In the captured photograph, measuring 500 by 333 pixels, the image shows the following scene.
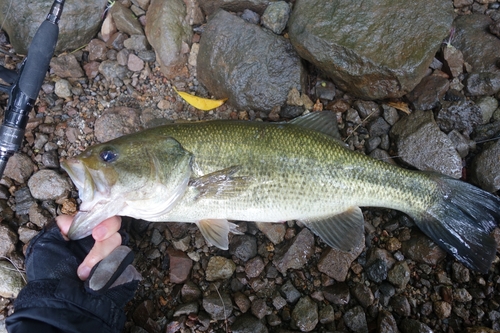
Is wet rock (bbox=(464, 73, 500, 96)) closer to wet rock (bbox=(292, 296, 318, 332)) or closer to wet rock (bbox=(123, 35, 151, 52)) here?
wet rock (bbox=(292, 296, 318, 332))

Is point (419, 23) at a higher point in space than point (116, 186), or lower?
higher

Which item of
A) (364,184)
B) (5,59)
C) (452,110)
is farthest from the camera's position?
(5,59)

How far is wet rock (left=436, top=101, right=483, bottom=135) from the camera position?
364cm

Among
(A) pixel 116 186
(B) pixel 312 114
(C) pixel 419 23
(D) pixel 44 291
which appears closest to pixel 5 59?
(A) pixel 116 186

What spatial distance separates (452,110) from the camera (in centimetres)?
365

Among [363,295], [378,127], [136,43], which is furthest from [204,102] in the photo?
[363,295]

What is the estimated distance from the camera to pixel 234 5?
155 inches

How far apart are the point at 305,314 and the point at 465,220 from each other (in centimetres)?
181

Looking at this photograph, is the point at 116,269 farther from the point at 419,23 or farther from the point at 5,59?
the point at 419,23

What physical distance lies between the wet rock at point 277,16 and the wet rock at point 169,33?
964 millimetres

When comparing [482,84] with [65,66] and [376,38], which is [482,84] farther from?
[65,66]

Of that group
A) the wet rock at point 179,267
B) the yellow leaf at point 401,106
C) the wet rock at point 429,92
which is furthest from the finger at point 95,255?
the wet rock at point 429,92

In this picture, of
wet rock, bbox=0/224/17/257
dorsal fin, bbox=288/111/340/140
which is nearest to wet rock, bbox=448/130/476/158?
dorsal fin, bbox=288/111/340/140

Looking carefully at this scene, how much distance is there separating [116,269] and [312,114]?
2.31 m
